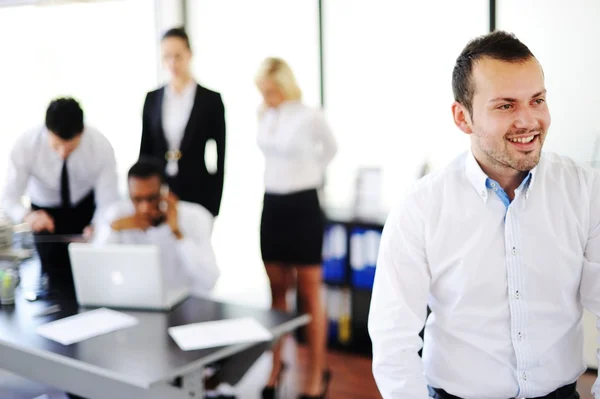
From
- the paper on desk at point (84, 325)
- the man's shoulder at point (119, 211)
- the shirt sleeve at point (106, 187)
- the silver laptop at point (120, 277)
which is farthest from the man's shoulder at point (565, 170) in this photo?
the shirt sleeve at point (106, 187)

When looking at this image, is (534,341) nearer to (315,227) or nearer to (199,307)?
(199,307)

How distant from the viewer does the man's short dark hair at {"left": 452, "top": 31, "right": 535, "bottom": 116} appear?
1495 mm

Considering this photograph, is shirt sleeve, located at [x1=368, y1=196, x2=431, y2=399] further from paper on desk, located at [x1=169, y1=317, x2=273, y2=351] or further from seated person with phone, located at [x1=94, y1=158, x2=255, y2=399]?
seated person with phone, located at [x1=94, y1=158, x2=255, y2=399]

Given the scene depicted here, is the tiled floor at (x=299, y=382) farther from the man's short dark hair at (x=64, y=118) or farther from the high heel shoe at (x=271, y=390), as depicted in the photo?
the man's short dark hair at (x=64, y=118)

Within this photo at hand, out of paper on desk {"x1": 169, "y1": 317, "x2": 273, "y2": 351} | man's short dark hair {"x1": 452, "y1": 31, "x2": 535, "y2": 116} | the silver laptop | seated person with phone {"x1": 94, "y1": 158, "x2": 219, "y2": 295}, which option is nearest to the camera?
man's short dark hair {"x1": 452, "y1": 31, "x2": 535, "y2": 116}

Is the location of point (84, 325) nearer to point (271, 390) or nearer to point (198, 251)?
point (198, 251)

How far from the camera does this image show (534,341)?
1547mm

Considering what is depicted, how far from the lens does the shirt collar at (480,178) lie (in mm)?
1568

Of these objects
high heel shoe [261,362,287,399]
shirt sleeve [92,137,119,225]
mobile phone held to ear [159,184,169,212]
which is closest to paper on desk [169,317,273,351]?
mobile phone held to ear [159,184,169,212]

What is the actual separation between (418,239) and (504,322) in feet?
0.93

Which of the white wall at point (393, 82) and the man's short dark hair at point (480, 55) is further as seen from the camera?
the white wall at point (393, 82)

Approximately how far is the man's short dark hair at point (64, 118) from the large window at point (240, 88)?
1.88 meters

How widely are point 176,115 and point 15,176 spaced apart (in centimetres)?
95

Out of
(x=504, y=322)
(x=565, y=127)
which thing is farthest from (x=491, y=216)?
(x=565, y=127)
